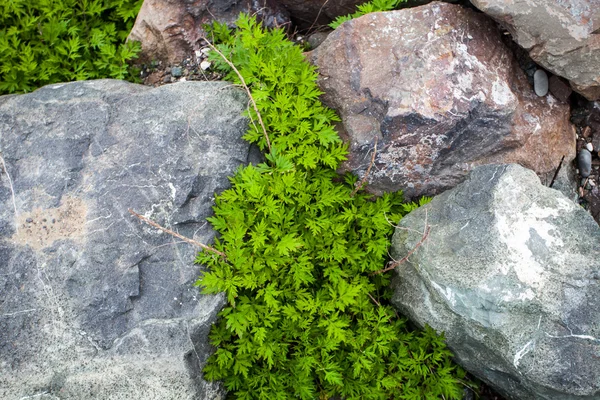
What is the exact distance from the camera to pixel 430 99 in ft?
15.9

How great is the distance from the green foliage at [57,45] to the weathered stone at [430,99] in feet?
7.31

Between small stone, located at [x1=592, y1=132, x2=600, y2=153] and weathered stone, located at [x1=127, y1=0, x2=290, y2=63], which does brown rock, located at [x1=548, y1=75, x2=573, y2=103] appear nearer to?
small stone, located at [x1=592, y1=132, x2=600, y2=153]

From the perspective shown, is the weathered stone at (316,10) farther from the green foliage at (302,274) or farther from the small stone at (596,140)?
the small stone at (596,140)

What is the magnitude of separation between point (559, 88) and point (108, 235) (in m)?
4.10

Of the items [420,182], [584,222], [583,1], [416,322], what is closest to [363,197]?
[420,182]

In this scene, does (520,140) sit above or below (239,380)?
above

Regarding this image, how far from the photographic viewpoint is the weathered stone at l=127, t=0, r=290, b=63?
5.73m

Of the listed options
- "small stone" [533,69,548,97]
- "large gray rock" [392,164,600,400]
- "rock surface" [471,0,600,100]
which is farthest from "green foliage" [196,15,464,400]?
"rock surface" [471,0,600,100]

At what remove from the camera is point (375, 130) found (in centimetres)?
496

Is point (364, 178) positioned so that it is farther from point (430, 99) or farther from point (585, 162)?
point (585, 162)

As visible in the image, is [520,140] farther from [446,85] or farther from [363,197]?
[363,197]

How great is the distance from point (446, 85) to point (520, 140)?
82 cm

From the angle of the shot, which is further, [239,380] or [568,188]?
[568,188]

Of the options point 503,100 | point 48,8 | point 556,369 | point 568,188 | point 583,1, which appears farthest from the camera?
point 48,8
